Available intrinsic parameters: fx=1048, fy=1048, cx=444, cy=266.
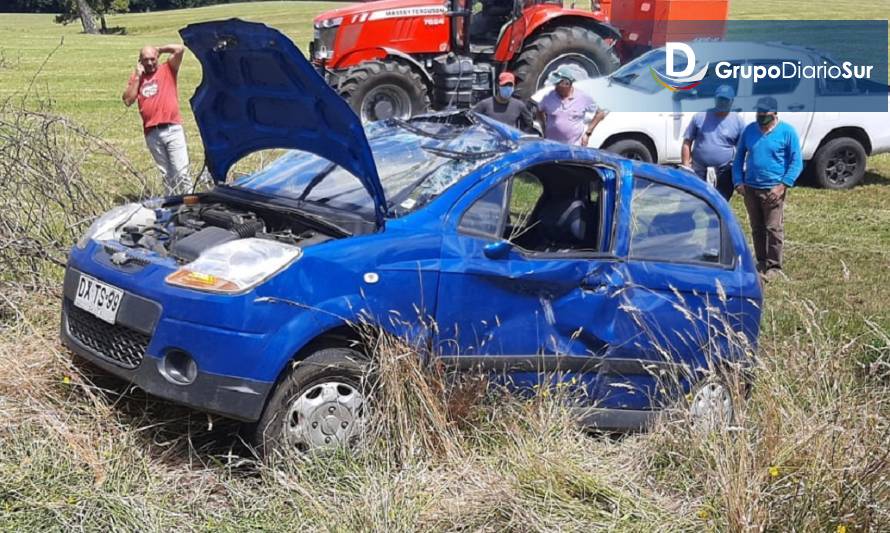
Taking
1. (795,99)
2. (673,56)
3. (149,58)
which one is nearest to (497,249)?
(149,58)

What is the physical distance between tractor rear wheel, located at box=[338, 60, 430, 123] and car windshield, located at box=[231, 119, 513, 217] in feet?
24.9

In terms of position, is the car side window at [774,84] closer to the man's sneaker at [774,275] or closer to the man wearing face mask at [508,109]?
the man wearing face mask at [508,109]

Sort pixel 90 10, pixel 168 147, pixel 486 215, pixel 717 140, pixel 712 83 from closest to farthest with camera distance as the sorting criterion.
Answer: pixel 486 215 < pixel 168 147 < pixel 717 140 < pixel 712 83 < pixel 90 10

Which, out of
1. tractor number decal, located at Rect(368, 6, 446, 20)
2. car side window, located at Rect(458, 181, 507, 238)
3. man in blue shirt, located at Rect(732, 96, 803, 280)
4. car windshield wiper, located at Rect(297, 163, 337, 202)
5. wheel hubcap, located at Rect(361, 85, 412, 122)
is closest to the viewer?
car side window, located at Rect(458, 181, 507, 238)

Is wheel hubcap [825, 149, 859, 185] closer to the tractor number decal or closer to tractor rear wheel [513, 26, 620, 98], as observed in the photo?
tractor rear wheel [513, 26, 620, 98]

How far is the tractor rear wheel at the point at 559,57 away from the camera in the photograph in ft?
47.2

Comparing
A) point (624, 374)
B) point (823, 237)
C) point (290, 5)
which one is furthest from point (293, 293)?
point (290, 5)

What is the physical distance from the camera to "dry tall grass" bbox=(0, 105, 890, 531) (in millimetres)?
3871

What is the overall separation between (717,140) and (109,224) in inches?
251

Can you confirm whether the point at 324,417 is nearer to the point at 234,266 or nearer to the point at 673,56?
the point at 234,266

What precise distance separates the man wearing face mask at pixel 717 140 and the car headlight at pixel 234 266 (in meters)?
6.34

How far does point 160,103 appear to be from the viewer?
9305mm

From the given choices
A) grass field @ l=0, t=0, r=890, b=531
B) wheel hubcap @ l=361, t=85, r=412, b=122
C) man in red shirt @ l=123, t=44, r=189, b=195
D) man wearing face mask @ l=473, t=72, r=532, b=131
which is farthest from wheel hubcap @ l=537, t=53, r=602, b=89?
grass field @ l=0, t=0, r=890, b=531

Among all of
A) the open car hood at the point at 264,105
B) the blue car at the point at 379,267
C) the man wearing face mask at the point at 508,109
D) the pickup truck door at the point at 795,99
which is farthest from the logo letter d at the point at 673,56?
the open car hood at the point at 264,105
